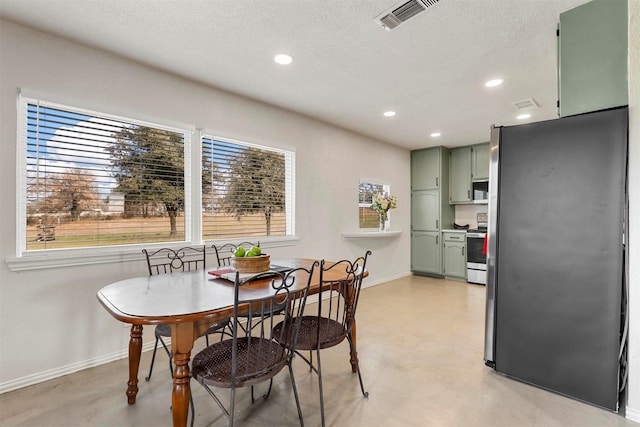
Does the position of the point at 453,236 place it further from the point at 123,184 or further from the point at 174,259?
the point at 123,184

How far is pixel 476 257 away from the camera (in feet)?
17.9

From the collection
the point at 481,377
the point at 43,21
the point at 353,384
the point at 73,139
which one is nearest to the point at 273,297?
the point at 353,384

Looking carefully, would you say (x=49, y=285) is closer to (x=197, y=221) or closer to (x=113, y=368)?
(x=113, y=368)

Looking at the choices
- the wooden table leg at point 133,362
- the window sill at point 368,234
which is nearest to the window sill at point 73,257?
the wooden table leg at point 133,362

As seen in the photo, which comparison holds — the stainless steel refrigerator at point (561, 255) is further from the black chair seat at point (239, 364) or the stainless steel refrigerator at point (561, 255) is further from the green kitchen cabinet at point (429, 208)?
the green kitchen cabinet at point (429, 208)

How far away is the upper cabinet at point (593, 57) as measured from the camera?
1.89m

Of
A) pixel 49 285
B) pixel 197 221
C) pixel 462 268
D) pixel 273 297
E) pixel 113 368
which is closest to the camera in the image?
pixel 273 297

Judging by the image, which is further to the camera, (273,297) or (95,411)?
(95,411)

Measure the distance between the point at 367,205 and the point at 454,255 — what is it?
6.56 ft

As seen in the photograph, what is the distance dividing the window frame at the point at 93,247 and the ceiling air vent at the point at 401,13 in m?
1.98

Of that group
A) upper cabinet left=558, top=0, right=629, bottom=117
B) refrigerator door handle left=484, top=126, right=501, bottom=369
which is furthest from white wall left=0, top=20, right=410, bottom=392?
upper cabinet left=558, top=0, right=629, bottom=117

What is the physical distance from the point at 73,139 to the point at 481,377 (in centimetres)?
361

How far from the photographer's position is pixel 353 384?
86.4 inches

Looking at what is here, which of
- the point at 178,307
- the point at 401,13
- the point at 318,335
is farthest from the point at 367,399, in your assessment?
the point at 401,13
